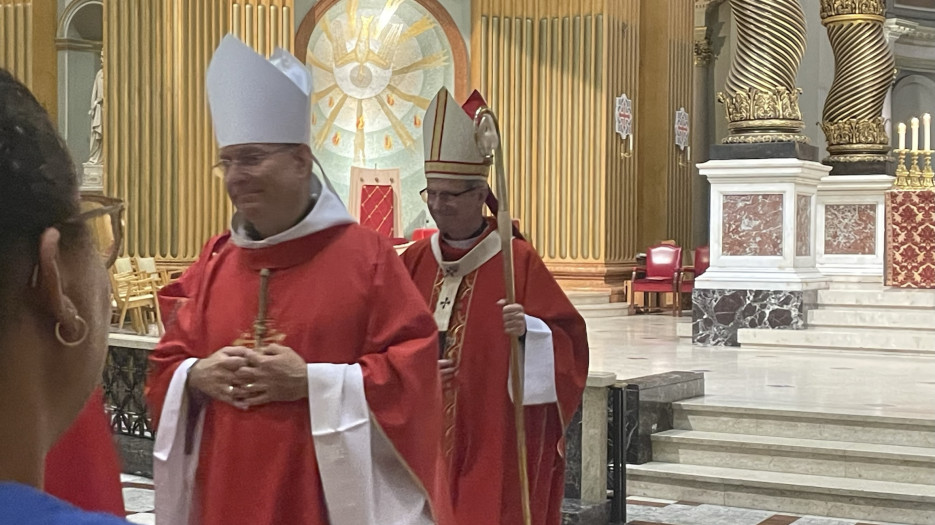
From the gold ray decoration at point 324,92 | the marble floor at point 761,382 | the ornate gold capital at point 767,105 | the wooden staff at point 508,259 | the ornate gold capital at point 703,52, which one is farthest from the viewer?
the ornate gold capital at point 703,52

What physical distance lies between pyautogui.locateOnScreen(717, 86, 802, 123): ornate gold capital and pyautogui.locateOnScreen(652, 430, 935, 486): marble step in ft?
13.7

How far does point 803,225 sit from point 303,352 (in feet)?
26.5

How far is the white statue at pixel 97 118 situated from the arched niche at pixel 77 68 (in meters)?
0.25

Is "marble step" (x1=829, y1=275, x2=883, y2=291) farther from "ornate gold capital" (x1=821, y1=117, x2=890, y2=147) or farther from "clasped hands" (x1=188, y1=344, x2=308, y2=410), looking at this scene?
"clasped hands" (x1=188, y1=344, x2=308, y2=410)

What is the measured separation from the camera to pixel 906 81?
68.9 feet

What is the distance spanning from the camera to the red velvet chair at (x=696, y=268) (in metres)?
13.7

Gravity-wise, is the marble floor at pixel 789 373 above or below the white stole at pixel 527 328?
below

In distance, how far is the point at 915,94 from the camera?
2103 centimetres

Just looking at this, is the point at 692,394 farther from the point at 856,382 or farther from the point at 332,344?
the point at 332,344

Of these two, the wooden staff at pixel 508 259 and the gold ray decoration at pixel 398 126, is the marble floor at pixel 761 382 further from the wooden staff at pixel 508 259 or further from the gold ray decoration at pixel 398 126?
the gold ray decoration at pixel 398 126

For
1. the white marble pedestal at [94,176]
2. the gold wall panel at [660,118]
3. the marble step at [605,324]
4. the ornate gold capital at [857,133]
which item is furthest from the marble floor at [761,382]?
the white marble pedestal at [94,176]

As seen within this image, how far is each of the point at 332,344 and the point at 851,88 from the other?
1041 centimetres

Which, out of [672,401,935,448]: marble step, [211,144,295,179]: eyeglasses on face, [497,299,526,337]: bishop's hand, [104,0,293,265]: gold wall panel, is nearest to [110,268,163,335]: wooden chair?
[104,0,293,265]: gold wall panel

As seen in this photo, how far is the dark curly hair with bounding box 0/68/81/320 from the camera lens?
87 cm
